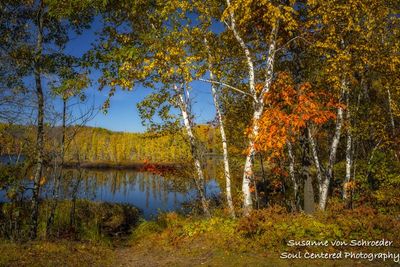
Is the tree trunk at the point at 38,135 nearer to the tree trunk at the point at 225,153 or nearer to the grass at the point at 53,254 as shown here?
the grass at the point at 53,254

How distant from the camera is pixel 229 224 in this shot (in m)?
12.7

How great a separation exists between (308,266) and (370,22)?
9212 mm

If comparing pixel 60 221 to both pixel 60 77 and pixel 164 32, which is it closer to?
pixel 60 77

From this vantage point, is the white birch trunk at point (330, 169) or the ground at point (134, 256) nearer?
the ground at point (134, 256)

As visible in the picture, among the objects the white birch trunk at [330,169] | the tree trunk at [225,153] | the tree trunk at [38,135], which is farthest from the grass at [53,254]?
the white birch trunk at [330,169]

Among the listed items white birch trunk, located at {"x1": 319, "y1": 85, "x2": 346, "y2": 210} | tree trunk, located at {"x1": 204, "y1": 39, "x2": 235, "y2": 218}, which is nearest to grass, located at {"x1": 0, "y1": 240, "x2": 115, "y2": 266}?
tree trunk, located at {"x1": 204, "y1": 39, "x2": 235, "y2": 218}

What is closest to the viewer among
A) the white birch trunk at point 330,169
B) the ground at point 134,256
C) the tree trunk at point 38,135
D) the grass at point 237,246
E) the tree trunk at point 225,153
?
the ground at point 134,256

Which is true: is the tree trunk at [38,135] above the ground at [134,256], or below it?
above

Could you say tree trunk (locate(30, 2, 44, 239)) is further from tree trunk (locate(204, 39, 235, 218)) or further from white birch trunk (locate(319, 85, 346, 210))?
white birch trunk (locate(319, 85, 346, 210))

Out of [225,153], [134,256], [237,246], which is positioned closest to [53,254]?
[134,256]

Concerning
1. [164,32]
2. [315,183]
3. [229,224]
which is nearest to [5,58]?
[164,32]

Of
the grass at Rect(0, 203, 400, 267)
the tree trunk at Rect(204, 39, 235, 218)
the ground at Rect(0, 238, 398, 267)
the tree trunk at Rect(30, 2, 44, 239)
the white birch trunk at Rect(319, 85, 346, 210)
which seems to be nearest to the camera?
the ground at Rect(0, 238, 398, 267)

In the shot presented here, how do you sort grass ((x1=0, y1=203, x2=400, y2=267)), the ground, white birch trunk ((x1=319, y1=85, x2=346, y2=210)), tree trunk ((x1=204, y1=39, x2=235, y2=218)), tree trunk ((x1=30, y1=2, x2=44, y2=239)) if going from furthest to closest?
tree trunk ((x1=204, y1=39, x2=235, y2=218)), white birch trunk ((x1=319, y1=85, x2=346, y2=210)), tree trunk ((x1=30, y1=2, x2=44, y2=239)), grass ((x1=0, y1=203, x2=400, y2=267)), the ground

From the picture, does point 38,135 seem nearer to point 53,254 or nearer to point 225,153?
point 53,254
